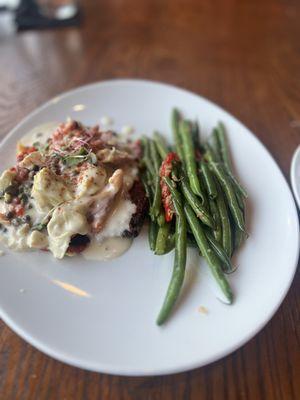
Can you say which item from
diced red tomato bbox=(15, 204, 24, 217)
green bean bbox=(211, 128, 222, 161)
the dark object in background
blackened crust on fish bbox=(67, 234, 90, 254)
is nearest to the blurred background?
the dark object in background

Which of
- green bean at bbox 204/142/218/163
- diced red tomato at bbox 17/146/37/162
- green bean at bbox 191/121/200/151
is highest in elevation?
diced red tomato at bbox 17/146/37/162

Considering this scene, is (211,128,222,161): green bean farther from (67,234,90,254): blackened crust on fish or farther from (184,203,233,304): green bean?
(67,234,90,254): blackened crust on fish

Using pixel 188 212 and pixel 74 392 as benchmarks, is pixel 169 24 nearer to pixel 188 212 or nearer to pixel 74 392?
pixel 188 212

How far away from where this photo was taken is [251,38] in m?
4.36

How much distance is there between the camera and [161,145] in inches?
116

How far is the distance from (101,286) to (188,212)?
28.5 inches

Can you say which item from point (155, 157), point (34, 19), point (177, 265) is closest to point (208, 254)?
point (177, 265)

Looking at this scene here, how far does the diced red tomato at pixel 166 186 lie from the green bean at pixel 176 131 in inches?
5.2

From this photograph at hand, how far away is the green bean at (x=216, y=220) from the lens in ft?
7.56

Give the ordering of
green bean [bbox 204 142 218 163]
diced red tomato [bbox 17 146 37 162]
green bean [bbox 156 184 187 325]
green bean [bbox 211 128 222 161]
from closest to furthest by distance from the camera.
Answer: green bean [bbox 156 184 187 325]
diced red tomato [bbox 17 146 37 162]
green bean [bbox 204 142 218 163]
green bean [bbox 211 128 222 161]

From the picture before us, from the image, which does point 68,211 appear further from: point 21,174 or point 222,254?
point 222,254

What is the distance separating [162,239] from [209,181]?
0.54 meters

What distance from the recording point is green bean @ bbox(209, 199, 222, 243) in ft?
7.56

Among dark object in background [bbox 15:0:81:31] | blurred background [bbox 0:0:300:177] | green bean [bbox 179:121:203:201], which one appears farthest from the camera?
dark object in background [bbox 15:0:81:31]
